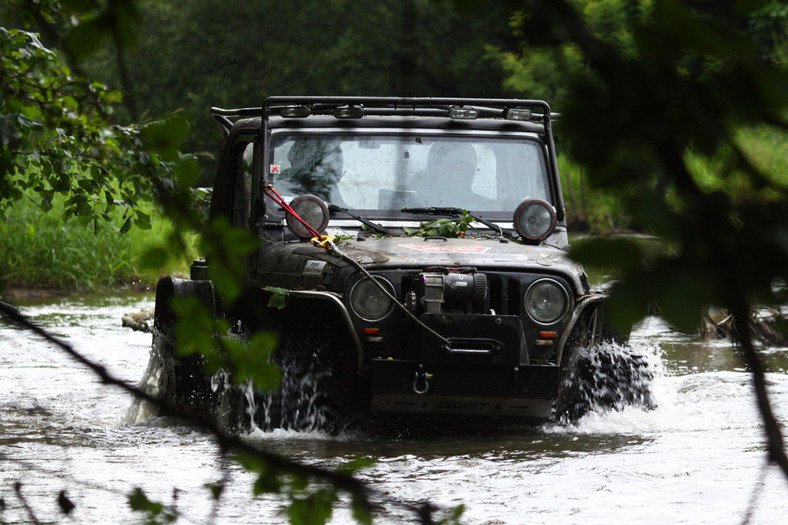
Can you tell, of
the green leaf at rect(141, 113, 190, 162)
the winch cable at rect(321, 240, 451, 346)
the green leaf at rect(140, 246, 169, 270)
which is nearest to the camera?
the green leaf at rect(141, 113, 190, 162)

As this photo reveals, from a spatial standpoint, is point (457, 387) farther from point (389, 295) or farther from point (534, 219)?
point (534, 219)

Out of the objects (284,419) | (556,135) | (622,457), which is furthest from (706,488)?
(556,135)

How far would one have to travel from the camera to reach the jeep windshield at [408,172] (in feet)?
23.6

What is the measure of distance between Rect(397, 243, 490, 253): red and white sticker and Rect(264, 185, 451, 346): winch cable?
38cm

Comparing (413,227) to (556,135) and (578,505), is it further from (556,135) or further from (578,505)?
(556,135)

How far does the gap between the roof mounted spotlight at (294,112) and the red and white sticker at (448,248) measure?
3.70 ft

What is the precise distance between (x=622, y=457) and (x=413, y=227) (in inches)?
66.2

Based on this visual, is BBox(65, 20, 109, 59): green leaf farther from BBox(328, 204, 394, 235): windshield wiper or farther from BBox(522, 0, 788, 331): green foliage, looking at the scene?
BBox(328, 204, 394, 235): windshield wiper

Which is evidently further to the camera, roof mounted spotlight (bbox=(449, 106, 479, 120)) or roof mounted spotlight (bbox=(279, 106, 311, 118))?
roof mounted spotlight (bbox=(449, 106, 479, 120))

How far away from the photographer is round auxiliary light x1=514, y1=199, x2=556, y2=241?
7.10 m

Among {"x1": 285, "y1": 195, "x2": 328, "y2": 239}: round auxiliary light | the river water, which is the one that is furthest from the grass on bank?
{"x1": 285, "y1": 195, "x2": 328, "y2": 239}: round auxiliary light

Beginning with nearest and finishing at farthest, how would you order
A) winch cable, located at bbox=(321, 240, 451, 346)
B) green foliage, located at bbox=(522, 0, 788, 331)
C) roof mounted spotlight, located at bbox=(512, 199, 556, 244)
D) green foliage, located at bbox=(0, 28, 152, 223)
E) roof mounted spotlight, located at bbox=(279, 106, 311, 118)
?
green foliage, located at bbox=(522, 0, 788, 331), green foliage, located at bbox=(0, 28, 152, 223), winch cable, located at bbox=(321, 240, 451, 346), roof mounted spotlight, located at bbox=(512, 199, 556, 244), roof mounted spotlight, located at bbox=(279, 106, 311, 118)

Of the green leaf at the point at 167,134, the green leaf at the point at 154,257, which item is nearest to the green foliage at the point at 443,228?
the green leaf at the point at 154,257

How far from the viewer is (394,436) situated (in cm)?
677
